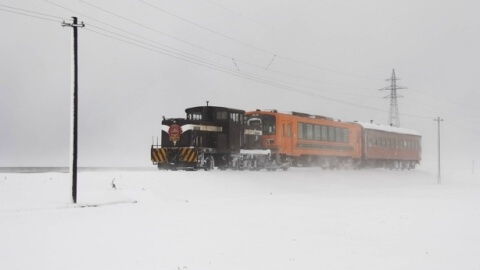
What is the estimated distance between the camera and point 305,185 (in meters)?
28.1

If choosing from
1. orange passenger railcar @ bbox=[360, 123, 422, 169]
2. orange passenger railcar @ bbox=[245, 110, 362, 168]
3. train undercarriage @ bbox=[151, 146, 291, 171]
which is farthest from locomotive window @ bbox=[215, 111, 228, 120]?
orange passenger railcar @ bbox=[360, 123, 422, 169]

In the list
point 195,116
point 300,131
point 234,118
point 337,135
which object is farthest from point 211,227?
point 337,135

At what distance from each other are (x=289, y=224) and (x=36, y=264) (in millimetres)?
7475

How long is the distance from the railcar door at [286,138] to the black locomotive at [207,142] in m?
2.00

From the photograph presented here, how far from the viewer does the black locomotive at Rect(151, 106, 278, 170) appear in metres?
25.2

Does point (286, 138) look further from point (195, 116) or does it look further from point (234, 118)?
point (195, 116)

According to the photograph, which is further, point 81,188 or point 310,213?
point 81,188

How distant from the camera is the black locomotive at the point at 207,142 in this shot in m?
25.2

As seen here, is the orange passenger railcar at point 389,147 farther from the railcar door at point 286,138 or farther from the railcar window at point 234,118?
the railcar window at point 234,118

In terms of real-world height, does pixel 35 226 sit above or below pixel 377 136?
below

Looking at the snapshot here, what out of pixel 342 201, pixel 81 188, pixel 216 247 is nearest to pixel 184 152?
pixel 81 188

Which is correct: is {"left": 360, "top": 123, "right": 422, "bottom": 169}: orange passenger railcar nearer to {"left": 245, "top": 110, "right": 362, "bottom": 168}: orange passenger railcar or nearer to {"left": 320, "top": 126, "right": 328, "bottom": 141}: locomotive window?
{"left": 245, "top": 110, "right": 362, "bottom": 168}: orange passenger railcar

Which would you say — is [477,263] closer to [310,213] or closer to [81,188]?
[310,213]

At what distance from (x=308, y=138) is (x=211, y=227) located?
21380 mm
